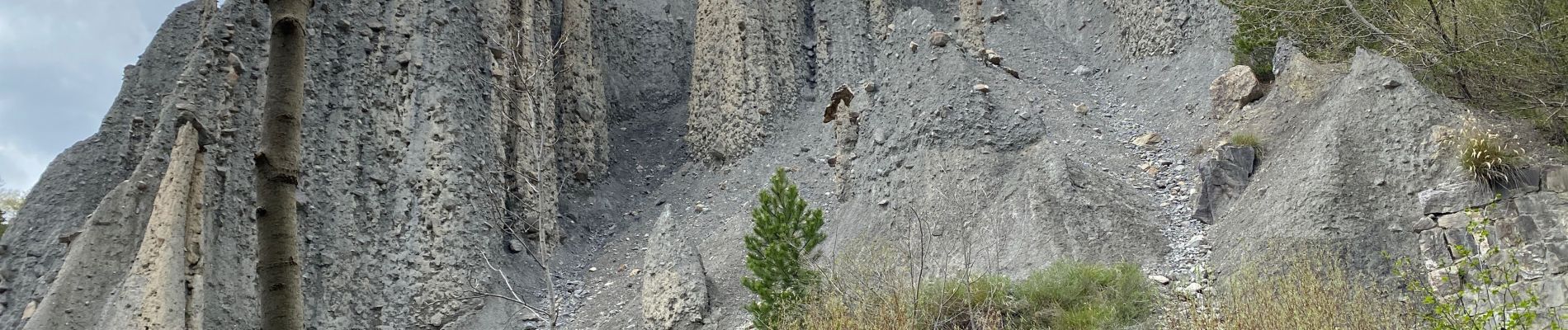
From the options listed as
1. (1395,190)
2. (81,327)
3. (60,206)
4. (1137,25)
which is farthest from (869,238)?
(60,206)

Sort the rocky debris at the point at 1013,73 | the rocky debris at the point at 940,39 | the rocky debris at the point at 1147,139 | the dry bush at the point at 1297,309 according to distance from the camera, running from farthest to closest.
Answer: the rocky debris at the point at 1013,73
the rocky debris at the point at 940,39
the rocky debris at the point at 1147,139
the dry bush at the point at 1297,309

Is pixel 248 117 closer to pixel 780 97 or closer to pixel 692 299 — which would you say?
pixel 692 299

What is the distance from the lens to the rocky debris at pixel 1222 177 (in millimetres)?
11859

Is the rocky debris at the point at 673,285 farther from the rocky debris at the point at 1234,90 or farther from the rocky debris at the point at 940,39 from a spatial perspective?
the rocky debris at the point at 1234,90

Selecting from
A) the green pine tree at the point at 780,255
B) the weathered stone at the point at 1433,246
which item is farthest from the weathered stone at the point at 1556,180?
the green pine tree at the point at 780,255

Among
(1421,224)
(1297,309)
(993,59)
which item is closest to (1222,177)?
(1421,224)

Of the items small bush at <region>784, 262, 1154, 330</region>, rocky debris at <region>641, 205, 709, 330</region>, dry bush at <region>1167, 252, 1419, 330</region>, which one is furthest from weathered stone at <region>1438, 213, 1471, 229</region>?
rocky debris at <region>641, 205, 709, 330</region>

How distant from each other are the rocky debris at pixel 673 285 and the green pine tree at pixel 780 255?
114 centimetres

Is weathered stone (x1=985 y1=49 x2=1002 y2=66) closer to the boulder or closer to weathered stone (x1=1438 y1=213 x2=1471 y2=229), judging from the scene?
the boulder

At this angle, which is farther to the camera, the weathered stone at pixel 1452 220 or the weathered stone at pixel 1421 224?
the weathered stone at pixel 1421 224

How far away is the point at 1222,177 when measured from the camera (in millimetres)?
12102

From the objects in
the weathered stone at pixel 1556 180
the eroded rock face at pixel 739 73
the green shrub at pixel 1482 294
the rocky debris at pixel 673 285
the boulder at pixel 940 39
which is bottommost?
the green shrub at pixel 1482 294

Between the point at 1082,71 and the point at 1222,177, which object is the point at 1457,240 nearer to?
the point at 1222,177

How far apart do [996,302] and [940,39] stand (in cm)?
764
